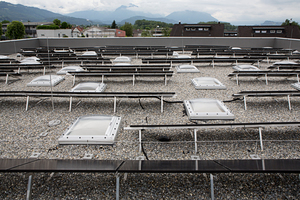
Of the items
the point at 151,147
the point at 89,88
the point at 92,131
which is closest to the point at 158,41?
the point at 89,88

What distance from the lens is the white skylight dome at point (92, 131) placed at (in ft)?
12.7

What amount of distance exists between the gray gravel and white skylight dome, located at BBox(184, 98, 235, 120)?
31 cm

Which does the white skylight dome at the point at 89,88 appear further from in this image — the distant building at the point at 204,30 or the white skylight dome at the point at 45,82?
the distant building at the point at 204,30

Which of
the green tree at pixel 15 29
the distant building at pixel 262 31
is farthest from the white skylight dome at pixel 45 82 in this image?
the green tree at pixel 15 29

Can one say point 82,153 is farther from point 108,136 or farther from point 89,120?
point 89,120

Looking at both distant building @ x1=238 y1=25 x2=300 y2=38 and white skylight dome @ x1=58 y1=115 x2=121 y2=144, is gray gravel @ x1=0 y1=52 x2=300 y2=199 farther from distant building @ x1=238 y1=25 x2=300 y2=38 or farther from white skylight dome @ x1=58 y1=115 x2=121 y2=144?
Answer: distant building @ x1=238 y1=25 x2=300 y2=38

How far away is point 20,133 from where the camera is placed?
441 cm

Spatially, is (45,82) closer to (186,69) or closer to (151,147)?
(151,147)

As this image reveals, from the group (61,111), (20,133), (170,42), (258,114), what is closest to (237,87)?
(258,114)

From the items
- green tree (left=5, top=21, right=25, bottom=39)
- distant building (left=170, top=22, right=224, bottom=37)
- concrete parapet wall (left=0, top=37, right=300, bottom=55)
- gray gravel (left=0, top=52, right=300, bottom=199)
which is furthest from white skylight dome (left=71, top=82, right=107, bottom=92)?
green tree (left=5, top=21, right=25, bottom=39)

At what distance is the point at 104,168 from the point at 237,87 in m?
6.29

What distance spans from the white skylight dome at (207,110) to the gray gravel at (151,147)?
313 millimetres

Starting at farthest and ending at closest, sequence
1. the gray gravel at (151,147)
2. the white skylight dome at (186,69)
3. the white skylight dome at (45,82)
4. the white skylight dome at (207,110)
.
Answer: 1. the white skylight dome at (186,69)
2. the white skylight dome at (45,82)
3. the white skylight dome at (207,110)
4. the gray gravel at (151,147)

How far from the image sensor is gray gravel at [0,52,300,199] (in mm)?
2861
